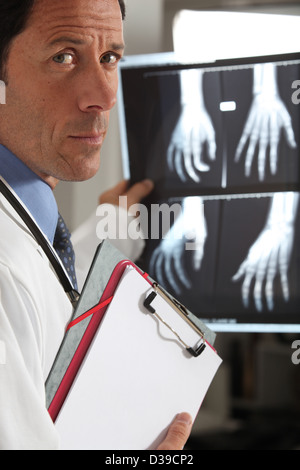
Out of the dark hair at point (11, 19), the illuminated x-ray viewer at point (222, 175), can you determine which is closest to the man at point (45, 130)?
the dark hair at point (11, 19)

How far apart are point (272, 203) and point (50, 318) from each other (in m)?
0.41

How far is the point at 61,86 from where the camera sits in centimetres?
59

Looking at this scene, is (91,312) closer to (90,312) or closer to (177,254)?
(90,312)

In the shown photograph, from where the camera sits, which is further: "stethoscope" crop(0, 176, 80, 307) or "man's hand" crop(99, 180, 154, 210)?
"man's hand" crop(99, 180, 154, 210)

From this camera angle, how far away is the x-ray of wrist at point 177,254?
0.87 metres

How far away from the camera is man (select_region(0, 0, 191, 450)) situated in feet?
1.70

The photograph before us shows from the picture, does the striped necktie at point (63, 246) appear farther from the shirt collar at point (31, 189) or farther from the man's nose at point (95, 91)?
the man's nose at point (95, 91)

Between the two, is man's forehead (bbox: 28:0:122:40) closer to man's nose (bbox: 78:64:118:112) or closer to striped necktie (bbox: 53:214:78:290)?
man's nose (bbox: 78:64:118:112)

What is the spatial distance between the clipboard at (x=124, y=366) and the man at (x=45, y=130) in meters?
0.02

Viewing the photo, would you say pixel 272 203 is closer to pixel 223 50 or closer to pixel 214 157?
pixel 214 157

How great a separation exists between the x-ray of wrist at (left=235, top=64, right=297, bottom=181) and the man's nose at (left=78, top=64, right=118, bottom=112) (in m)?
0.29

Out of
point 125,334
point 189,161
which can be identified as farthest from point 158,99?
point 125,334

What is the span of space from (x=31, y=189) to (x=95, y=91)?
11 cm

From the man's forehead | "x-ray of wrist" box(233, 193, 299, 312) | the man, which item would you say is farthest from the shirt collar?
"x-ray of wrist" box(233, 193, 299, 312)
